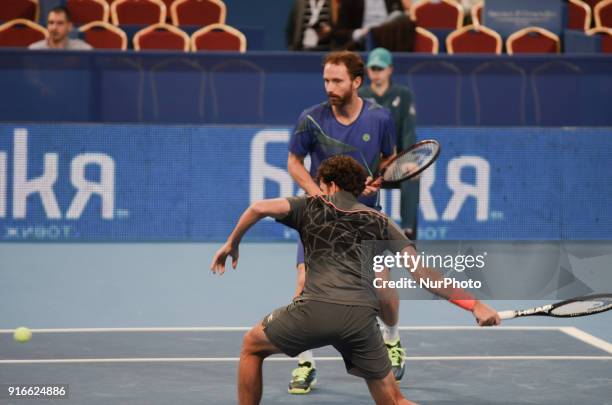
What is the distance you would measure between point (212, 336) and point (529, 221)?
6.39m

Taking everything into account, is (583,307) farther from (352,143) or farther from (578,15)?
(578,15)

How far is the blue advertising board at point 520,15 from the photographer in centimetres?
1603

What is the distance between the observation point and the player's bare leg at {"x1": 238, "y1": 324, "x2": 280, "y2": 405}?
226 inches

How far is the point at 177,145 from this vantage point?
13961mm

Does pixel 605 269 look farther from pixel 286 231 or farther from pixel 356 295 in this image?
pixel 356 295

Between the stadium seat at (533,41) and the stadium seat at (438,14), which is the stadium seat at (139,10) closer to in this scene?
the stadium seat at (438,14)

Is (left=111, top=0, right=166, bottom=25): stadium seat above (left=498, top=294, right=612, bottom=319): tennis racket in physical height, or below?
above

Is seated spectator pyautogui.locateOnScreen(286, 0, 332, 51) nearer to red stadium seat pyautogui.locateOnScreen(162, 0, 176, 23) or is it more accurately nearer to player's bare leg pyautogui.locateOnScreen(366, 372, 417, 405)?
red stadium seat pyautogui.locateOnScreen(162, 0, 176, 23)

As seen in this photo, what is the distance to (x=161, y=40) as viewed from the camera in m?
15.3

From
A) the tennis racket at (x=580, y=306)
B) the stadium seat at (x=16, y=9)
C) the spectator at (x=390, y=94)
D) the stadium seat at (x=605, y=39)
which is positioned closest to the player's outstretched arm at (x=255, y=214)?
the tennis racket at (x=580, y=306)

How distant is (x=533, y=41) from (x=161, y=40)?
500cm

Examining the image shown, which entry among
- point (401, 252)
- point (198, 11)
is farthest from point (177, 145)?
point (401, 252)

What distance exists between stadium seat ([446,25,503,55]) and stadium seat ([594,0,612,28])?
6.93 feet

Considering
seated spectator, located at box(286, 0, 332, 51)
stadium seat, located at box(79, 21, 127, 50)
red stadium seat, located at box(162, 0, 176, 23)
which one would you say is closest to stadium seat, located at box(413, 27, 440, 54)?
seated spectator, located at box(286, 0, 332, 51)
